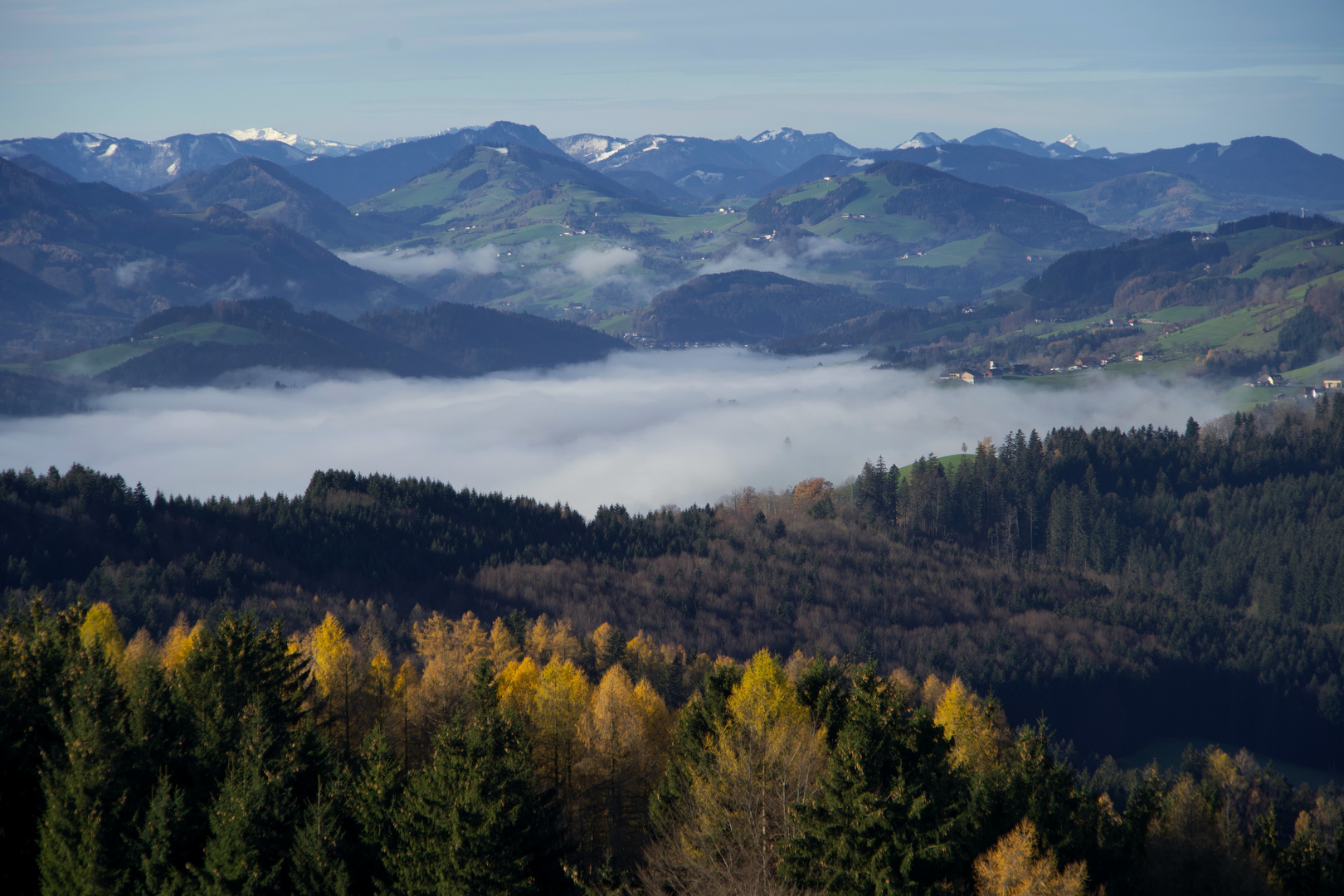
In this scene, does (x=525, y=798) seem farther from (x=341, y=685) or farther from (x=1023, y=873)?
(x=341, y=685)

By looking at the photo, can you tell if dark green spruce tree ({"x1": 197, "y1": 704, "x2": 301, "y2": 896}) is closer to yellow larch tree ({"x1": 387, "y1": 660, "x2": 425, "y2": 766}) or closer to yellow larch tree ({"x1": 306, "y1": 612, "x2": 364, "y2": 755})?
yellow larch tree ({"x1": 387, "y1": 660, "x2": 425, "y2": 766})

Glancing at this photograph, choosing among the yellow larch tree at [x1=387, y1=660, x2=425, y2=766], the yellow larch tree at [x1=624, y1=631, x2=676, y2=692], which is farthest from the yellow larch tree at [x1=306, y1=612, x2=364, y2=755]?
the yellow larch tree at [x1=624, y1=631, x2=676, y2=692]

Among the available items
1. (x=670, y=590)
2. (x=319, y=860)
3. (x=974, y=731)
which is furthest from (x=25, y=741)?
(x=670, y=590)

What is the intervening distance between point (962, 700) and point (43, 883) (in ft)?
161

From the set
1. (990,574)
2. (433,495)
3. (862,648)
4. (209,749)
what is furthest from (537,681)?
(990,574)

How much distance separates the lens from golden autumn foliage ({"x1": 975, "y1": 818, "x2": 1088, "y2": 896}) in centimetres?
3697

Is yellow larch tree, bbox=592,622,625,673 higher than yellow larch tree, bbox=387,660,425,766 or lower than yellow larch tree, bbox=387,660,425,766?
lower

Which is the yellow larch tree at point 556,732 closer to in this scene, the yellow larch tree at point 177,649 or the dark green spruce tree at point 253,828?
the dark green spruce tree at point 253,828

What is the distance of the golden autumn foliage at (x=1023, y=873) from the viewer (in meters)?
37.0

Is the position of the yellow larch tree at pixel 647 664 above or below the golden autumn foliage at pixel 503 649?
below

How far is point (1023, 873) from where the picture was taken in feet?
124

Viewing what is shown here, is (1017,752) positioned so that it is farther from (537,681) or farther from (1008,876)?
(537,681)

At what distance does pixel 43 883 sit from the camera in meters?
37.0

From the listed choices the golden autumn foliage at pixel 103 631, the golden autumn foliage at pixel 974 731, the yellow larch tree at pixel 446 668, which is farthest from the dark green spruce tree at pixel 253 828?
the golden autumn foliage at pixel 974 731
